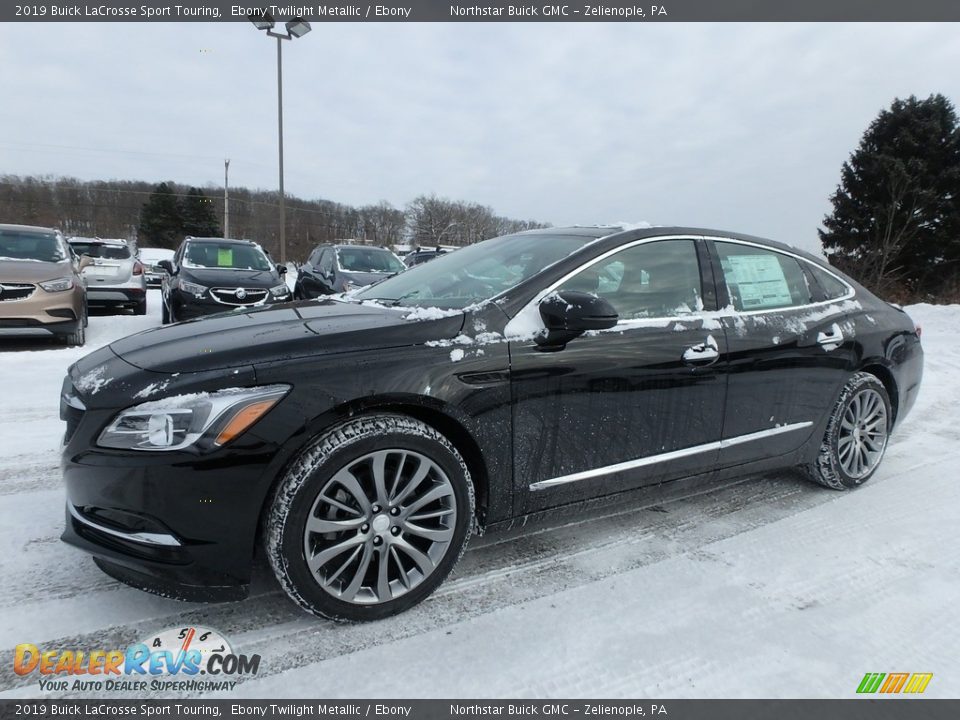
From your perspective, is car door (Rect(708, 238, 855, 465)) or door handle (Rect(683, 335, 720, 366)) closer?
door handle (Rect(683, 335, 720, 366))

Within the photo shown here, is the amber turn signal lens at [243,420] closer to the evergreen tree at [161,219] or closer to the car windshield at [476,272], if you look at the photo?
the car windshield at [476,272]

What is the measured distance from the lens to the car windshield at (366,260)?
10867 mm

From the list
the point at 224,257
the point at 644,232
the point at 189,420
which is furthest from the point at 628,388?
the point at 224,257

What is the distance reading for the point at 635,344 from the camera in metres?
2.61

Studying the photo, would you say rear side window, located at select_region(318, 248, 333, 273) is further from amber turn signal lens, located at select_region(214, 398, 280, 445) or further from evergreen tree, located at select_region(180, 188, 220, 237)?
evergreen tree, located at select_region(180, 188, 220, 237)

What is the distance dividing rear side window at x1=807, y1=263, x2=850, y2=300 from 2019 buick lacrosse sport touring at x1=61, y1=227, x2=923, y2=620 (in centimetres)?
21

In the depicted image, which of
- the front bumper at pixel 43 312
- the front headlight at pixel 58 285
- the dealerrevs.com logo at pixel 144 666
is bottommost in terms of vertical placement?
the dealerrevs.com logo at pixel 144 666

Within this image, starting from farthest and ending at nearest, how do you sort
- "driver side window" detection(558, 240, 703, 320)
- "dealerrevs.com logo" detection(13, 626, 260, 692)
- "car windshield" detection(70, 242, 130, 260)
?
"car windshield" detection(70, 242, 130, 260) → "driver side window" detection(558, 240, 703, 320) → "dealerrevs.com logo" detection(13, 626, 260, 692)

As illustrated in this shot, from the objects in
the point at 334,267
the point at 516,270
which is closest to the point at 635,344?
the point at 516,270

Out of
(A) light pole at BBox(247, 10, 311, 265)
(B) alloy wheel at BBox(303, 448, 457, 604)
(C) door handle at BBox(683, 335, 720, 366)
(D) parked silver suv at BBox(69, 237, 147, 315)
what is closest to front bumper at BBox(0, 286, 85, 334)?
(D) parked silver suv at BBox(69, 237, 147, 315)

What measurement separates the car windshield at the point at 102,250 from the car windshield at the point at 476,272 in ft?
33.5

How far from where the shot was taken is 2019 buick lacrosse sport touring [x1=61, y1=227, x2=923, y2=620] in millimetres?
1899

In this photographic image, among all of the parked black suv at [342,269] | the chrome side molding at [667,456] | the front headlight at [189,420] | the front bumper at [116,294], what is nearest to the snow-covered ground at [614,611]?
the chrome side molding at [667,456]

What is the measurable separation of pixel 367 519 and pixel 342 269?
9027mm
